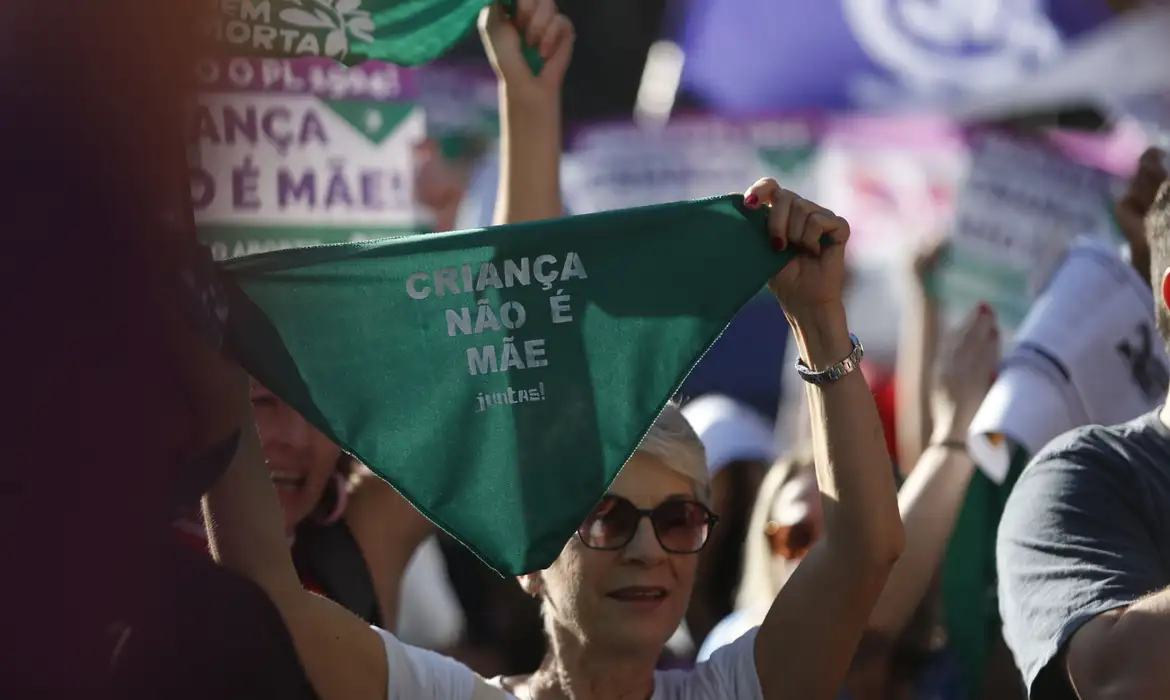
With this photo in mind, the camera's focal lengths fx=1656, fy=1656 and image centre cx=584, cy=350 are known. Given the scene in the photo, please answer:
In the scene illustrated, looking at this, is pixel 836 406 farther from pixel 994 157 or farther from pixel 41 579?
pixel 994 157

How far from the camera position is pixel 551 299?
2.25 m

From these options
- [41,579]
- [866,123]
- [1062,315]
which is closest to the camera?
[41,579]

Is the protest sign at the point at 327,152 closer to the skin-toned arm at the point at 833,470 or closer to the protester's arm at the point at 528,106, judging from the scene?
the protester's arm at the point at 528,106

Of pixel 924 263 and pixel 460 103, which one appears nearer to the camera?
pixel 924 263

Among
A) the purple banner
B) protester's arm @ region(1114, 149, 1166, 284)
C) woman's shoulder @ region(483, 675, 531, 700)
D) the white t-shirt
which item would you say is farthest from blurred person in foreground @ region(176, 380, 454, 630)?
protester's arm @ region(1114, 149, 1166, 284)

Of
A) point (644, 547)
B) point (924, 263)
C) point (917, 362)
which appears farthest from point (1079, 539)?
point (924, 263)

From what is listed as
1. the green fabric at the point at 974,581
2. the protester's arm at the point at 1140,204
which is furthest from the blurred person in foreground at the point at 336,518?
the protester's arm at the point at 1140,204

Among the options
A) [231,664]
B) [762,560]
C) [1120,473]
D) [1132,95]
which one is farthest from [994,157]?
[231,664]

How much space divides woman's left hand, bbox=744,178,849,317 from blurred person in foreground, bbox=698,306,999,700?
1.03 metres

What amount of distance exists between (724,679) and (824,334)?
1.83ft

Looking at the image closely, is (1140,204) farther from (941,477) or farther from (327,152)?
(327,152)

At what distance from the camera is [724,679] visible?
8.24 ft

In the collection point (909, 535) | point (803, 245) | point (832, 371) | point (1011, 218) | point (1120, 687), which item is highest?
point (803, 245)

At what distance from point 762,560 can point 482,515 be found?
4.85 ft
